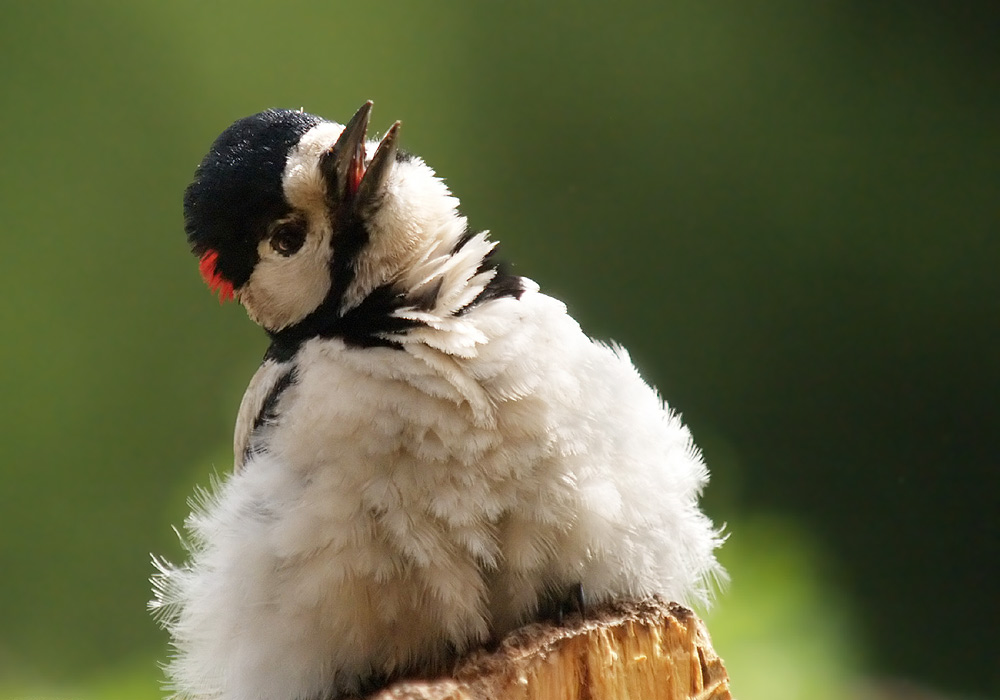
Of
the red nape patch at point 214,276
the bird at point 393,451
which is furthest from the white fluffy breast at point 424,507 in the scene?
the red nape patch at point 214,276

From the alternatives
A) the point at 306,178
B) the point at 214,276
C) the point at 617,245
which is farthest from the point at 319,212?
the point at 617,245

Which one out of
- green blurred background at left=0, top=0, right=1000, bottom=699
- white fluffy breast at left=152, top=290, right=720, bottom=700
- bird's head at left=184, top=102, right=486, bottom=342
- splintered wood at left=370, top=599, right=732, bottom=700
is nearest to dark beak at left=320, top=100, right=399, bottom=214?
bird's head at left=184, top=102, right=486, bottom=342

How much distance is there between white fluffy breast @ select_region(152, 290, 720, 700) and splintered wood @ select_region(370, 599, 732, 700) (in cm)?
8

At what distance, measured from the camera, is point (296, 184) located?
4.91 feet

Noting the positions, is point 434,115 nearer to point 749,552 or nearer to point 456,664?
point 749,552

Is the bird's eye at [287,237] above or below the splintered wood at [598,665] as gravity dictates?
above

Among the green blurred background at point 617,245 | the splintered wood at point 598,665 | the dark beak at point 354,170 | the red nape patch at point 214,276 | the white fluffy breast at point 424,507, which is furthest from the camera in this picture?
the green blurred background at point 617,245

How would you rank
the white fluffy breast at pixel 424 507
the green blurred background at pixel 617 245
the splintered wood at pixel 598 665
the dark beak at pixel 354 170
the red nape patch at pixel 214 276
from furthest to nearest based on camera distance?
the green blurred background at pixel 617 245 < the red nape patch at pixel 214 276 < the dark beak at pixel 354 170 < the white fluffy breast at pixel 424 507 < the splintered wood at pixel 598 665

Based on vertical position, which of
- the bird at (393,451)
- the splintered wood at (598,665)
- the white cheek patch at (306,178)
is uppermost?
the white cheek patch at (306,178)

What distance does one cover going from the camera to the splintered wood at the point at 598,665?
1209 mm

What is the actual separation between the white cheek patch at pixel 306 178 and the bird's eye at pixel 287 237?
3cm

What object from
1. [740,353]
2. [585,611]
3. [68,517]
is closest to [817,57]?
[740,353]

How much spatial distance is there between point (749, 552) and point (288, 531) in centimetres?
214

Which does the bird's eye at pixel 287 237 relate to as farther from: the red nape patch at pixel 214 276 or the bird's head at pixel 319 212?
the red nape patch at pixel 214 276
